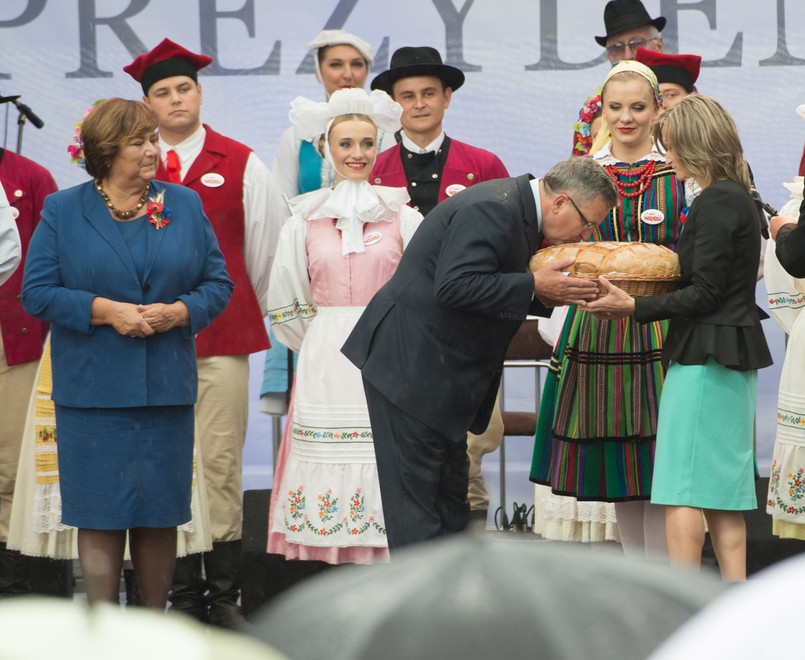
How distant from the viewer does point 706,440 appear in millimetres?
3666

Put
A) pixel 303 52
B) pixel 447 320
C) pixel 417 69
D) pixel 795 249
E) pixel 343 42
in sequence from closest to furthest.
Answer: pixel 795 249 < pixel 447 320 < pixel 417 69 < pixel 343 42 < pixel 303 52

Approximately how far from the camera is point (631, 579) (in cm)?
77

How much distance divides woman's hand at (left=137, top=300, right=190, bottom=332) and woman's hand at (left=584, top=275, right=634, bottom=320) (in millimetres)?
1083

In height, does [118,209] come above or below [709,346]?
above

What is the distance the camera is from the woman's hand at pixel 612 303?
3602 mm

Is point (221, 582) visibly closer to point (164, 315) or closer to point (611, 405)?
point (164, 315)

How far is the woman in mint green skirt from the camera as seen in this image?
363 cm

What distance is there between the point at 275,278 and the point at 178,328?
0.80 metres

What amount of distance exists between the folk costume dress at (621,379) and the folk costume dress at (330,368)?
2.13 ft

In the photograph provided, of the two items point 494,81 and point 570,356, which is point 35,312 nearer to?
point 570,356

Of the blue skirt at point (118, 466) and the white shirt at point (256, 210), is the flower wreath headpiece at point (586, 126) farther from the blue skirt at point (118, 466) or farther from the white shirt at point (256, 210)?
the blue skirt at point (118, 466)

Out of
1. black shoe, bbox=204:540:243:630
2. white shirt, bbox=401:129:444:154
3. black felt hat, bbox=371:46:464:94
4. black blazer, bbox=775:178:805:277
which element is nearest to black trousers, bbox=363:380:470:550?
black blazer, bbox=775:178:805:277

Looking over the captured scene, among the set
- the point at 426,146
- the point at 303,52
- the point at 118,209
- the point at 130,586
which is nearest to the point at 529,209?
the point at 118,209

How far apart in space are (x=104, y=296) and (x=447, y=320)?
943 mm
